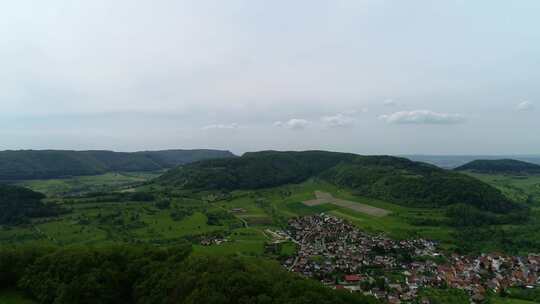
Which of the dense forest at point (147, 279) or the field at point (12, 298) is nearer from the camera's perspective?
the dense forest at point (147, 279)

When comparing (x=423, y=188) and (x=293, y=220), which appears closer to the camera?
(x=293, y=220)

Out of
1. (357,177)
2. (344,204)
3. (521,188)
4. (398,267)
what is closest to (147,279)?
(398,267)

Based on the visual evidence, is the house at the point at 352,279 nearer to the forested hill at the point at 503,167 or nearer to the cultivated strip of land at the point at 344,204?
the cultivated strip of land at the point at 344,204

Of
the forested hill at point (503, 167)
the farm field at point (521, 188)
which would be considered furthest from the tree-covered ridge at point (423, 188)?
the forested hill at point (503, 167)

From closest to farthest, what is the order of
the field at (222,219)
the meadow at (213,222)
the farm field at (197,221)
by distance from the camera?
the meadow at (213,222), the farm field at (197,221), the field at (222,219)

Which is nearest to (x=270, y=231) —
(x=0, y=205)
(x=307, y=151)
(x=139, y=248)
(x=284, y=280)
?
(x=139, y=248)

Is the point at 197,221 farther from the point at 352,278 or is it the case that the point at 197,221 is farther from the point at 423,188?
the point at 423,188

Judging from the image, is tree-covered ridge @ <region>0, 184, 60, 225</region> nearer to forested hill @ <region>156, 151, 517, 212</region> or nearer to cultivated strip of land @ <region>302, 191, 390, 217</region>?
forested hill @ <region>156, 151, 517, 212</region>
